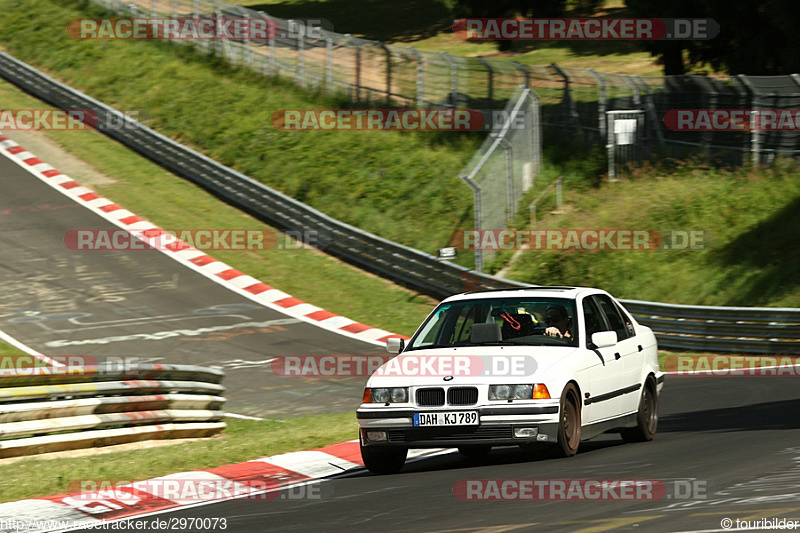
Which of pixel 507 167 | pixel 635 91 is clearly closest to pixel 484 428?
pixel 507 167

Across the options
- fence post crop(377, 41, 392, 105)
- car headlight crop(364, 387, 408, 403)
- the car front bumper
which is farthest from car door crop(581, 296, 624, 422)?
fence post crop(377, 41, 392, 105)

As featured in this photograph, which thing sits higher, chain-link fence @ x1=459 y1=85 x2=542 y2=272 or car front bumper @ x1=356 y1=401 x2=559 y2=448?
chain-link fence @ x1=459 y1=85 x2=542 y2=272

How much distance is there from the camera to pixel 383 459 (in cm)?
972

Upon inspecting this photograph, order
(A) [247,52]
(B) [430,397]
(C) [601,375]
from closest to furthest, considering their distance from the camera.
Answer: (B) [430,397], (C) [601,375], (A) [247,52]

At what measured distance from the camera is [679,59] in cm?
3158

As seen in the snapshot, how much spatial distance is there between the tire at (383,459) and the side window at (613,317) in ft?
8.51

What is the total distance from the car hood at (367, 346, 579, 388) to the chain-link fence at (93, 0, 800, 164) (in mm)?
16874

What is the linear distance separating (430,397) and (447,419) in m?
0.24

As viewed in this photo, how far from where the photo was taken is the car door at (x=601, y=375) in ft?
33.1

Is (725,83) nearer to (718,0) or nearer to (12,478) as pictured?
(718,0)

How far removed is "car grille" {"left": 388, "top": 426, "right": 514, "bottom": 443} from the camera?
30.2 ft

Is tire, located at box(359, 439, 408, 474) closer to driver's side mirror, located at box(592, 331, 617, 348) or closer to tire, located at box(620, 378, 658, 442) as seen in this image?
driver's side mirror, located at box(592, 331, 617, 348)

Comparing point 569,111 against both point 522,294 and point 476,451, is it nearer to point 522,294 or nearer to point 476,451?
point 522,294

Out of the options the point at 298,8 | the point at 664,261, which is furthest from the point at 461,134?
the point at 298,8
